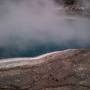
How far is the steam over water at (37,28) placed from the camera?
3.99 m

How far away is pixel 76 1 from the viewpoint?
16.2 ft

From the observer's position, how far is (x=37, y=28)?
15.3 ft

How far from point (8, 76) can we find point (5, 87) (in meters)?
0.14

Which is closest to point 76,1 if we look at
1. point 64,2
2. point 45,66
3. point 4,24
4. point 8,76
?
point 64,2

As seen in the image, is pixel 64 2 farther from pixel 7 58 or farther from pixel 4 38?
pixel 7 58

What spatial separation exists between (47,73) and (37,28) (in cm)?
155

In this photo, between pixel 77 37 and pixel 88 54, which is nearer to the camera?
pixel 88 54

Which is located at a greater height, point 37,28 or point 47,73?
point 37,28

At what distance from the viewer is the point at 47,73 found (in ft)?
10.7

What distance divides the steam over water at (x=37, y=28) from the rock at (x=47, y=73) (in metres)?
0.40

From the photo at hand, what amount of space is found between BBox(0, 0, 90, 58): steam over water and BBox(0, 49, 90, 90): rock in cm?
40

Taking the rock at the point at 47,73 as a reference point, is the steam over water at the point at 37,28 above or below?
above

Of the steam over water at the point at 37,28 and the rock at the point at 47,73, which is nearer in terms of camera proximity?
the rock at the point at 47,73

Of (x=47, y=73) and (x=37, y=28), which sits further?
(x=37, y=28)
